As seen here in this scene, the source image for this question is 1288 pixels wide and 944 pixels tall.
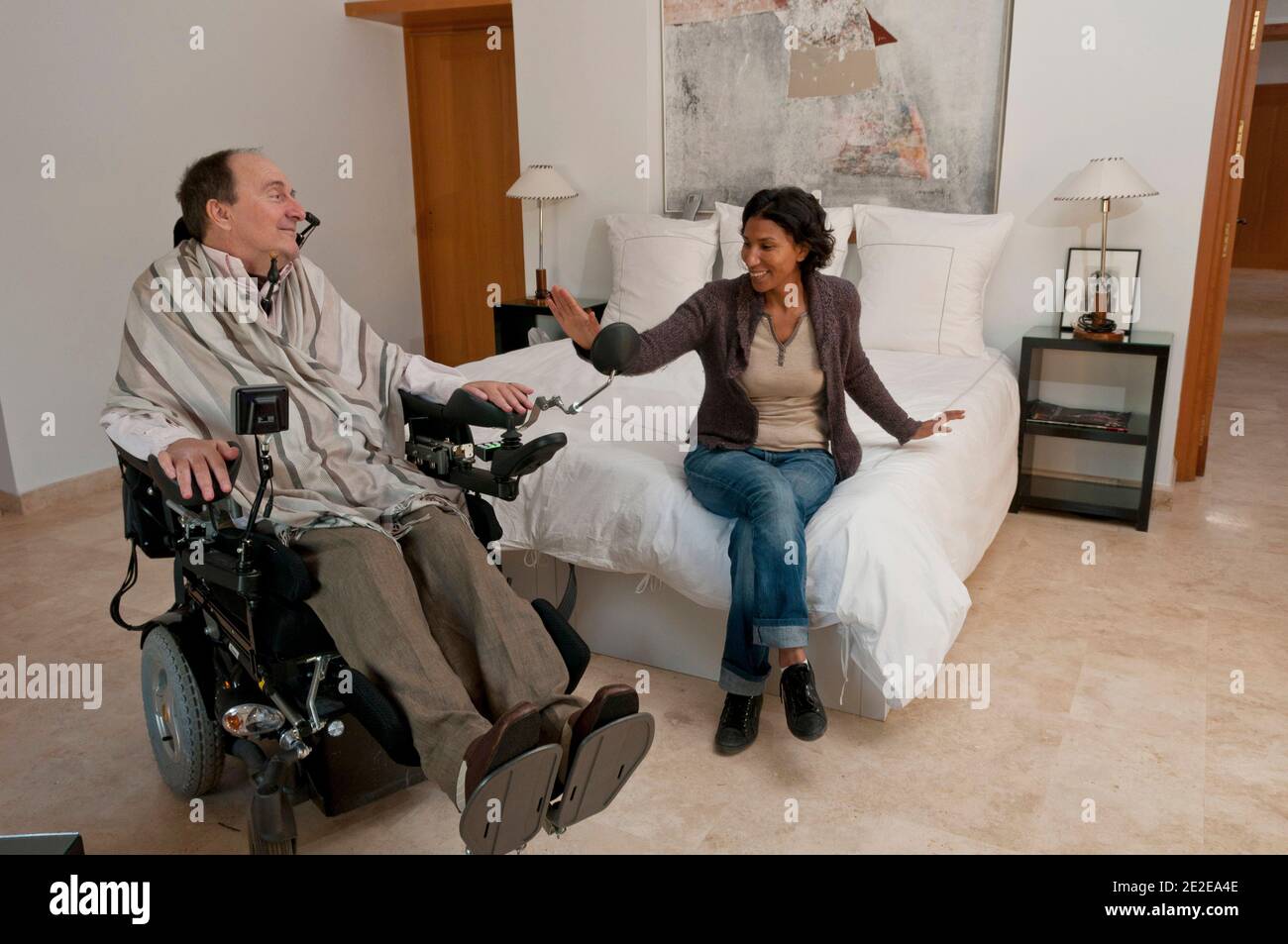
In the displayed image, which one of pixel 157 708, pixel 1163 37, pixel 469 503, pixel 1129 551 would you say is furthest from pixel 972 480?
pixel 157 708

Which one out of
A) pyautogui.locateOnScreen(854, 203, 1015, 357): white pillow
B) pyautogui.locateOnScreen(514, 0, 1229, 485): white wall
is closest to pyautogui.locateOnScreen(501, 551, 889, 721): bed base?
pyautogui.locateOnScreen(854, 203, 1015, 357): white pillow

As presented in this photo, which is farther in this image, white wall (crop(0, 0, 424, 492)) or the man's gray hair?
white wall (crop(0, 0, 424, 492))

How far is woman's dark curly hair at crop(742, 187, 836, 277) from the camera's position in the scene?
234 centimetres

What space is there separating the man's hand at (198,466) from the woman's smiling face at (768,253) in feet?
3.87

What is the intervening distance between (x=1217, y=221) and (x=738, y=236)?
163 cm

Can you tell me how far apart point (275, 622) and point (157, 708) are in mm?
662

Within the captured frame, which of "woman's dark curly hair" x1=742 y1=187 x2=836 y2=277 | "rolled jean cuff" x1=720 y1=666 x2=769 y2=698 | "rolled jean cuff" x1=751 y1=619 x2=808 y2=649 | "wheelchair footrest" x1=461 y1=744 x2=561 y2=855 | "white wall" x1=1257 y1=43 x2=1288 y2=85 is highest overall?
"white wall" x1=1257 y1=43 x2=1288 y2=85

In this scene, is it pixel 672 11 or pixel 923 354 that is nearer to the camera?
pixel 923 354

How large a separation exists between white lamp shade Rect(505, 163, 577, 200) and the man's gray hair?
251cm

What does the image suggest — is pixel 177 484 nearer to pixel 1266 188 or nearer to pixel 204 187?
pixel 204 187

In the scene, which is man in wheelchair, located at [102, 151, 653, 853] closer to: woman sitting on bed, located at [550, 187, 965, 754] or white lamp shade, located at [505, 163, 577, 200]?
woman sitting on bed, located at [550, 187, 965, 754]

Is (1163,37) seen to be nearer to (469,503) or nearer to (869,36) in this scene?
(869,36)

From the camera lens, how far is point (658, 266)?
4.13 metres
